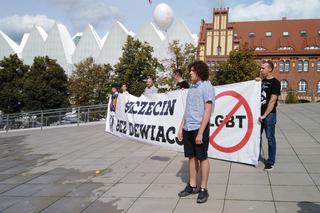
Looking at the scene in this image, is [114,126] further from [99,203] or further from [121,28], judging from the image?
[121,28]

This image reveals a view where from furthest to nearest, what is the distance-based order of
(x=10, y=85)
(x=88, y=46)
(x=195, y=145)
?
(x=88, y=46) → (x=10, y=85) → (x=195, y=145)

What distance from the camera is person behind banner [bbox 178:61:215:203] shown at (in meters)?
4.74

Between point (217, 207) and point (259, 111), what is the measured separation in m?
2.60

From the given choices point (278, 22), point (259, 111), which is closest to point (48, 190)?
point (259, 111)

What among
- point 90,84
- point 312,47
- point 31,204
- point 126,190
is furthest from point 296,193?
point 312,47

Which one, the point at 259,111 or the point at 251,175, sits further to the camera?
the point at 259,111

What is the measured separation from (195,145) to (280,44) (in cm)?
6224

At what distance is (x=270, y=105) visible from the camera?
6.19 m

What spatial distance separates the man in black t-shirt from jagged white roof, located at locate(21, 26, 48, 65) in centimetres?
6356

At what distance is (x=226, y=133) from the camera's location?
23.6 ft

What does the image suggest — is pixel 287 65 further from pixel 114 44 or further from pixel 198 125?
pixel 198 125

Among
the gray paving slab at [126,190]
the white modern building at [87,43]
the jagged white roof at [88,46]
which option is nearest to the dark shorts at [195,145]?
the gray paving slab at [126,190]

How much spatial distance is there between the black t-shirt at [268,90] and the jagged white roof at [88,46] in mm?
58279

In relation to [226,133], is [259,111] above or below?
above
